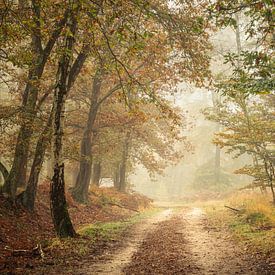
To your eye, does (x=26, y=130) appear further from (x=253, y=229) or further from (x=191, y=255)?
(x=253, y=229)

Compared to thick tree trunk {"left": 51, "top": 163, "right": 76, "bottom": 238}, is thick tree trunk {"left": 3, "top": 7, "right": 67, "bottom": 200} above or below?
above

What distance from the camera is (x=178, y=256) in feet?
27.2

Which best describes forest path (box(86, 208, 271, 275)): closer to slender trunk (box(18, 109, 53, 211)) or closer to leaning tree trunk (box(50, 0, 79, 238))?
leaning tree trunk (box(50, 0, 79, 238))

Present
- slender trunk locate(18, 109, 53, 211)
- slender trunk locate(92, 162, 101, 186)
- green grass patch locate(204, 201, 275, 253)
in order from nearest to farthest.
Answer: green grass patch locate(204, 201, 275, 253) → slender trunk locate(18, 109, 53, 211) → slender trunk locate(92, 162, 101, 186)

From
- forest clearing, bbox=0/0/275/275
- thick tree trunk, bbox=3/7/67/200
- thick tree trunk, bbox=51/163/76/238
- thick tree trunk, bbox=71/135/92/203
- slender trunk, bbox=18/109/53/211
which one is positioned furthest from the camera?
thick tree trunk, bbox=71/135/92/203

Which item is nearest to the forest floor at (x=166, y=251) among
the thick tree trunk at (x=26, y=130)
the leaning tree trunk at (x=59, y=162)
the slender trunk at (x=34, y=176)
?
the leaning tree trunk at (x=59, y=162)

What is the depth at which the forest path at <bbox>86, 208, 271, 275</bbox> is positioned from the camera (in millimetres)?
6941

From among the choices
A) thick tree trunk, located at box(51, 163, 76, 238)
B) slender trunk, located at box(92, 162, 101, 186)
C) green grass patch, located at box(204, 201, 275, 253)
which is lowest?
green grass patch, located at box(204, 201, 275, 253)

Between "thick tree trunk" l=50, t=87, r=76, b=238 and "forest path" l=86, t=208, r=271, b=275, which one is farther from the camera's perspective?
"thick tree trunk" l=50, t=87, r=76, b=238

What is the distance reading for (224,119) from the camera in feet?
54.5

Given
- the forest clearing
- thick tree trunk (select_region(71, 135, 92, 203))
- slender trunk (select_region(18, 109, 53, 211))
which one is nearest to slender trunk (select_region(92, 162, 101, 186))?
the forest clearing

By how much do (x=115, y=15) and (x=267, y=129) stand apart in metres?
9.89

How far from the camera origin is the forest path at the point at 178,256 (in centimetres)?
694

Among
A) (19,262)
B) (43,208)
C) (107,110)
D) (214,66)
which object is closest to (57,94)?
(19,262)
